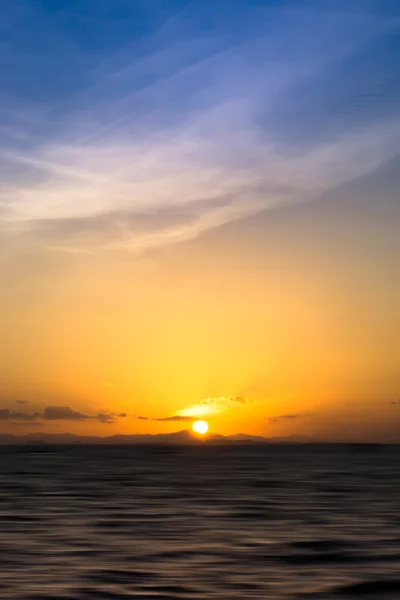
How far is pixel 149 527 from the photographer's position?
998 inches

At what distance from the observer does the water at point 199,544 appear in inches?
656

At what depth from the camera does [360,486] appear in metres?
42.3

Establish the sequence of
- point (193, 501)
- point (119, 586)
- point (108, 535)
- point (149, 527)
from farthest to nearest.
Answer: point (193, 501) → point (149, 527) → point (108, 535) → point (119, 586)

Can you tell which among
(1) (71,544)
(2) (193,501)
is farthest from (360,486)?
(1) (71,544)

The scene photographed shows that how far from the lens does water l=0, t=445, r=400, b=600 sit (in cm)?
1666

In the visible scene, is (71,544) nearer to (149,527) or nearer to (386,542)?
(149,527)

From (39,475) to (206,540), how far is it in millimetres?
32677

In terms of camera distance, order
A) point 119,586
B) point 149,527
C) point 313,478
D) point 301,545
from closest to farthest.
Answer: point 119,586 < point 301,545 < point 149,527 < point 313,478

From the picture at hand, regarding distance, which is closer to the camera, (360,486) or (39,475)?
(360,486)

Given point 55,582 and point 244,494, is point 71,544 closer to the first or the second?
point 55,582

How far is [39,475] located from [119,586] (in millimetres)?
37848

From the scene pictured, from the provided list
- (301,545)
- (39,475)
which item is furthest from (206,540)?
(39,475)

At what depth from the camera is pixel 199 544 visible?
2184 cm

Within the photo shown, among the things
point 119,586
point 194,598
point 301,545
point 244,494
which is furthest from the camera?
point 244,494
